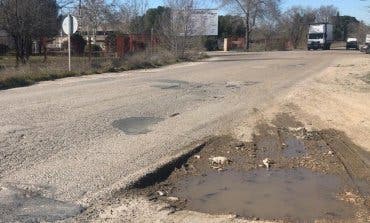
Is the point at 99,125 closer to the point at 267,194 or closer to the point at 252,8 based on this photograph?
the point at 267,194

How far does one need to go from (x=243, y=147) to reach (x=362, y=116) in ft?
16.3

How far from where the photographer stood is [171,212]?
19.7 feet

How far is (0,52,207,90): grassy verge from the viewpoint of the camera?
1992cm

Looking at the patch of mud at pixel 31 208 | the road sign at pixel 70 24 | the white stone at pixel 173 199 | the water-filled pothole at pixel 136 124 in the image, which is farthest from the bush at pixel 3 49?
the white stone at pixel 173 199

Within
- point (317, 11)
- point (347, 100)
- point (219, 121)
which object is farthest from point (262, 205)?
point (317, 11)

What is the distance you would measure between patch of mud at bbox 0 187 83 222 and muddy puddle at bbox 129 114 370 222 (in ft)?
3.23

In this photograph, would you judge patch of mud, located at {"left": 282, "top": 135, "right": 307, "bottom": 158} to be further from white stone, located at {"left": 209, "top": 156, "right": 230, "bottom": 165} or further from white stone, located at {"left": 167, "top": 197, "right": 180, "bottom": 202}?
white stone, located at {"left": 167, "top": 197, "right": 180, "bottom": 202}

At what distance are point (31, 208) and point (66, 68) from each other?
19.8m

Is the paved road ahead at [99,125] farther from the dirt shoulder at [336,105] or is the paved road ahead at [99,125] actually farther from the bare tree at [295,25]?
the bare tree at [295,25]

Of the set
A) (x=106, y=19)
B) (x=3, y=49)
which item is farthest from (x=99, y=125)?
(x=3, y=49)

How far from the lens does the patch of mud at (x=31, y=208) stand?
5664mm

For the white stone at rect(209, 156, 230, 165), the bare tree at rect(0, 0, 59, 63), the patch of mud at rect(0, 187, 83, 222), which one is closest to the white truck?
the bare tree at rect(0, 0, 59, 63)

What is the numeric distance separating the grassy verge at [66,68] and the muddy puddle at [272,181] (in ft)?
36.6

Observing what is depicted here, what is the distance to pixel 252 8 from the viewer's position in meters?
82.6
